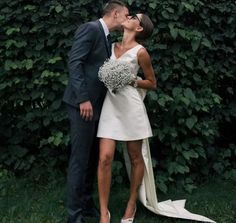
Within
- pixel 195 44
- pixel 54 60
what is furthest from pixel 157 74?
pixel 54 60

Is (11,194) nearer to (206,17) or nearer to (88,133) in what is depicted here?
(88,133)

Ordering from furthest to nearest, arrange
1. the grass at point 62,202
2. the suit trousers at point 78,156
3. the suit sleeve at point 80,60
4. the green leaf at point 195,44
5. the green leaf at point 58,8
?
the green leaf at point 195,44, the green leaf at point 58,8, the grass at point 62,202, the suit trousers at point 78,156, the suit sleeve at point 80,60

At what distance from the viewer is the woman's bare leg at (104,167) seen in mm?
4617

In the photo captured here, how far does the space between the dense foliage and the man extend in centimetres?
95

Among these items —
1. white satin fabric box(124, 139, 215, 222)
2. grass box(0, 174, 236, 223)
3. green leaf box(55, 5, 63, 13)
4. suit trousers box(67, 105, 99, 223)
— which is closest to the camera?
suit trousers box(67, 105, 99, 223)

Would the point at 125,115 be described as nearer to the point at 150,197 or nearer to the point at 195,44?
the point at 150,197

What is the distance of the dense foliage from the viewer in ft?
18.6

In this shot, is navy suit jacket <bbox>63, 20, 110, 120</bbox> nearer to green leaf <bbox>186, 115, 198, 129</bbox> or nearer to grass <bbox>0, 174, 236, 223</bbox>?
grass <bbox>0, 174, 236, 223</bbox>

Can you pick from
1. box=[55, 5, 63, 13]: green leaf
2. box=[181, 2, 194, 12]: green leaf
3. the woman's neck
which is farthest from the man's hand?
box=[181, 2, 194, 12]: green leaf

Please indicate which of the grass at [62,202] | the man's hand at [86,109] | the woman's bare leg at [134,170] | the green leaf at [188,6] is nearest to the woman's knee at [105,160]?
the woman's bare leg at [134,170]

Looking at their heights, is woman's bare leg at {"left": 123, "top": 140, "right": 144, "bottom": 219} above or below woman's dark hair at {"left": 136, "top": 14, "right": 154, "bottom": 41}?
below

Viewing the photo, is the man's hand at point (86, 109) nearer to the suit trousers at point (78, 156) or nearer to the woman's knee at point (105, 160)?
the suit trousers at point (78, 156)

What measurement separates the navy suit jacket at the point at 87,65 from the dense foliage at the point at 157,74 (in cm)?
105

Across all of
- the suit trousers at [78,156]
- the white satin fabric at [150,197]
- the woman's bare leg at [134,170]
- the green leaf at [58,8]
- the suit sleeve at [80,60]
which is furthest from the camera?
the green leaf at [58,8]
